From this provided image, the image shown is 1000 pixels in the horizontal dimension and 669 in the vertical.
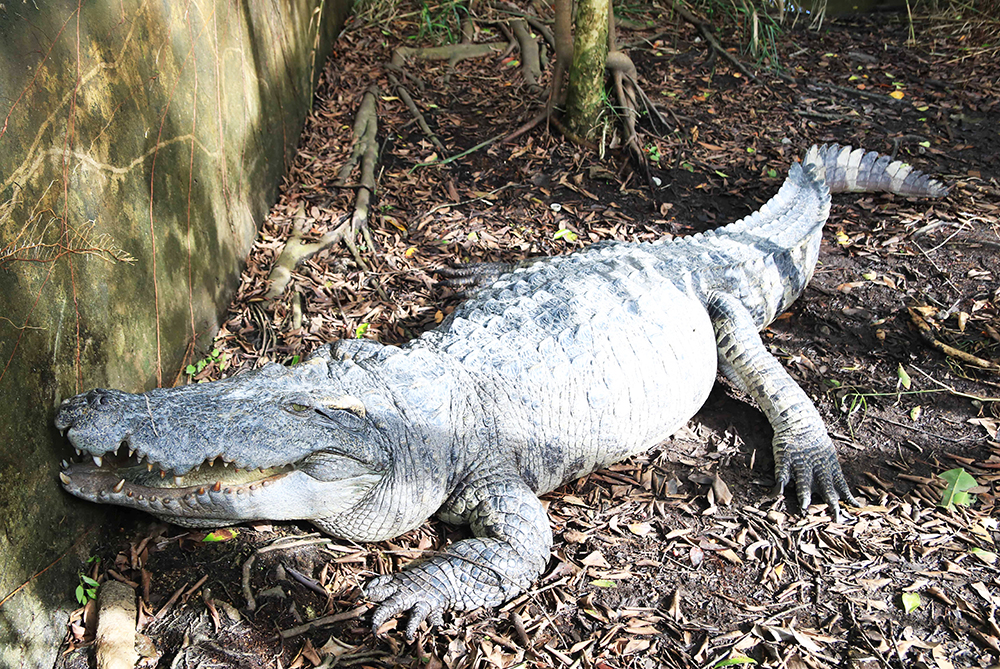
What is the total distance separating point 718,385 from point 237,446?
2704 mm

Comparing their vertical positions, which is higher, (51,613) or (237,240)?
(237,240)

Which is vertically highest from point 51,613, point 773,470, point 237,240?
point 237,240

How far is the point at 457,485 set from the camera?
3248 mm

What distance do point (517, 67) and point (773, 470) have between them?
4828 mm

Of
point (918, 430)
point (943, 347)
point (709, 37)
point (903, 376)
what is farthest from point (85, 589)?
point (709, 37)

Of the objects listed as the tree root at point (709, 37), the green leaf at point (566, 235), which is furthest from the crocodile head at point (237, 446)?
the tree root at point (709, 37)

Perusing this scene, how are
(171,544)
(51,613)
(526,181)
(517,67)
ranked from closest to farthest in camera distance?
(51,613) < (171,544) < (526,181) < (517,67)

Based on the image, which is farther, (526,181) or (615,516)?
(526,181)

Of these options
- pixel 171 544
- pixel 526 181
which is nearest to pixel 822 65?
pixel 526 181

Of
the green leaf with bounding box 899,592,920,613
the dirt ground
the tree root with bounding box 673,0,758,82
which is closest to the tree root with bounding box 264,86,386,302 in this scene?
the dirt ground

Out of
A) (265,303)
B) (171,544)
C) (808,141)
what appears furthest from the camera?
(808,141)

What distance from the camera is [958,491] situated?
3.40 m

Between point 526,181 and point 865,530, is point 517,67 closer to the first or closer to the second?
point 526,181

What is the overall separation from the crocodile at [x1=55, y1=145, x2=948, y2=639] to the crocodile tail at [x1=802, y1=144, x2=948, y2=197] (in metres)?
1.43
